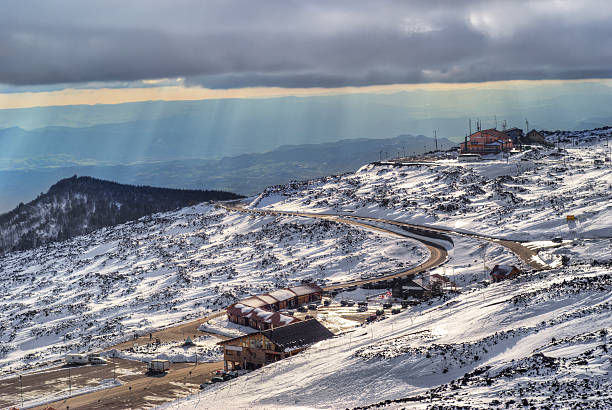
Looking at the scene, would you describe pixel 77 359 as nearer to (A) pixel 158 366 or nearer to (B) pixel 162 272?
(A) pixel 158 366

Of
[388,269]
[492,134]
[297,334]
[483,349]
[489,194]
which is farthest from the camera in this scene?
Result: [492,134]

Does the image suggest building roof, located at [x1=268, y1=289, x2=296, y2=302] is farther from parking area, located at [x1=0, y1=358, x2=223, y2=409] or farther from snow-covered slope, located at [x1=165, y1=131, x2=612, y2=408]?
snow-covered slope, located at [x1=165, y1=131, x2=612, y2=408]

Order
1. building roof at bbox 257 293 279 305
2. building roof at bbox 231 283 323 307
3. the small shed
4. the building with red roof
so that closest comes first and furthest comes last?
the small shed → building roof at bbox 231 283 323 307 → building roof at bbox 257 293 279 305 → the building with red roof

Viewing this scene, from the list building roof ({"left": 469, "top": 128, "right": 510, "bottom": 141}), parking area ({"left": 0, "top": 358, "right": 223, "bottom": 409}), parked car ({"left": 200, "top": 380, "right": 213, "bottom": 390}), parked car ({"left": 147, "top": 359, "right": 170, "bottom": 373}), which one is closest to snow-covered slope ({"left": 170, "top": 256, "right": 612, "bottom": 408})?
parked car ({"left": 200, "top": 380, "right": 213, "bottom": 390})

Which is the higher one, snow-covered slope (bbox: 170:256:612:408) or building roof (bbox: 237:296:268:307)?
snow-covered slope (bbox: 170:256:612:408)

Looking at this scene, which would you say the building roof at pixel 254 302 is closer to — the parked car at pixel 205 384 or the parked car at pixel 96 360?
the parked car at pixel 96 360

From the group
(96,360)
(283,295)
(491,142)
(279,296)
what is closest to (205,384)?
(96,360)
